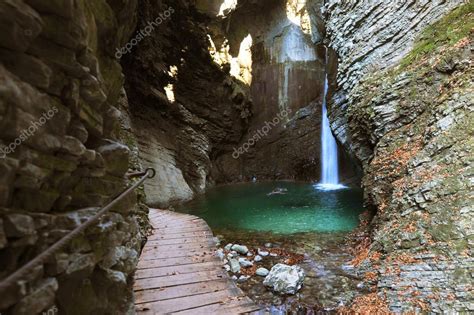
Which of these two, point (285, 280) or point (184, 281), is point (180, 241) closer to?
point (184, 281)

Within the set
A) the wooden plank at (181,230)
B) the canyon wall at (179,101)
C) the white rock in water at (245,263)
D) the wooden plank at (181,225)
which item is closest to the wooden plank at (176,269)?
the white rock in water at (245,263)

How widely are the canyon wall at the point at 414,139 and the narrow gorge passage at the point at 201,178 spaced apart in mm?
51

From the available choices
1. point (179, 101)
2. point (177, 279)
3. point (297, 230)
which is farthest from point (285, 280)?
point (179, 101)

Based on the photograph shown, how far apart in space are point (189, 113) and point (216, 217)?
11895 mm

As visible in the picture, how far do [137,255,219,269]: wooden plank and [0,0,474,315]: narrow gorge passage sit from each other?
0.20 feet

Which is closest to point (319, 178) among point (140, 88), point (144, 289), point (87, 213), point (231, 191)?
point (231, 191)

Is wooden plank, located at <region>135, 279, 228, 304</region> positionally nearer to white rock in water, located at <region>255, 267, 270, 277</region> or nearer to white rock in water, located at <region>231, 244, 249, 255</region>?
white rock in water, located at <region>255, 267, 270, 277</region>

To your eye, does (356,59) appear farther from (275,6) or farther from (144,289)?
(275,6)

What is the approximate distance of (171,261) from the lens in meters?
6.58

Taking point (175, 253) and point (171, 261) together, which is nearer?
point (171, 261)

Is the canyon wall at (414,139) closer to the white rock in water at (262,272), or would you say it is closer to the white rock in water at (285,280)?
the white rock in water at (285,280)

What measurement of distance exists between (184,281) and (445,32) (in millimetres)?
11528

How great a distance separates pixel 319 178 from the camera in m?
27.8

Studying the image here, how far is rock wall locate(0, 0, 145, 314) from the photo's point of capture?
1.99 metres
